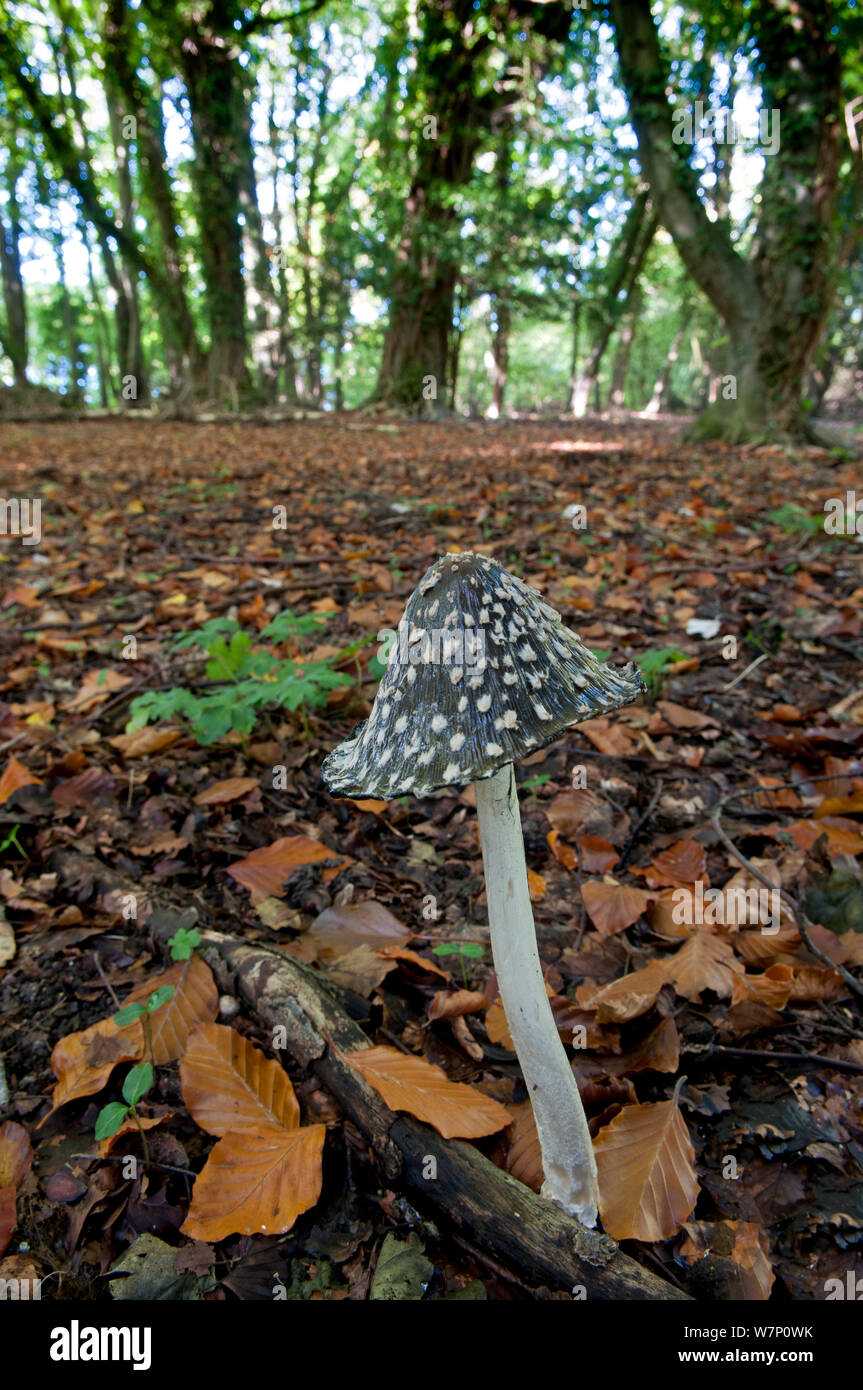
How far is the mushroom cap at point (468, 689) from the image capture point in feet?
4.46

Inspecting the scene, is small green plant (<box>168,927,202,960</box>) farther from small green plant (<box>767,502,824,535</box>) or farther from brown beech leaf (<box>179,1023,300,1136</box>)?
small green plant (<box>767,502,824,535</box>)

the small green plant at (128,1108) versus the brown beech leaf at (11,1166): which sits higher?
the small green plant at (128,1108)

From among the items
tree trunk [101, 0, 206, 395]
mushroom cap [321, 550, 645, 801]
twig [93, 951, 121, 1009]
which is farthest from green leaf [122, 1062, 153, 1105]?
tree trunk [101, 0, 206, 395]

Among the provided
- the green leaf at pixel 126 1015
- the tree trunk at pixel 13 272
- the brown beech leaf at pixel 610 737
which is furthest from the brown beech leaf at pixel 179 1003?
the tree trunk at pixel 13 272

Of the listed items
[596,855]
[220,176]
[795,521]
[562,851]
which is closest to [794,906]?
[596,855]

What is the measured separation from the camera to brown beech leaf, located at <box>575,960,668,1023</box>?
2.13 metres

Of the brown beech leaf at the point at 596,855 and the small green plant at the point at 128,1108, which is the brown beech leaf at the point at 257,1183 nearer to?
the small green plant at the point at 128,1108

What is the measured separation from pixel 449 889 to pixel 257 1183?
1267 millimetres

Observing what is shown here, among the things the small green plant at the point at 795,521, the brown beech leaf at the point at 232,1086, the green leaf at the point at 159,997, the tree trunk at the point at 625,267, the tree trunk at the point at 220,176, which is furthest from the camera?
the tree trunk at the point at 625,267

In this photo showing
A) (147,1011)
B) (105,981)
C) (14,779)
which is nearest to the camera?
(147,1011)

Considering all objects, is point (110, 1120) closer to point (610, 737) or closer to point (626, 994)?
point (626, 994)

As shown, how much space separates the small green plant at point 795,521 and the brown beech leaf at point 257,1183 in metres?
6.13

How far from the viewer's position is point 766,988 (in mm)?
2191

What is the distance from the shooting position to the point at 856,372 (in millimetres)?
31781
